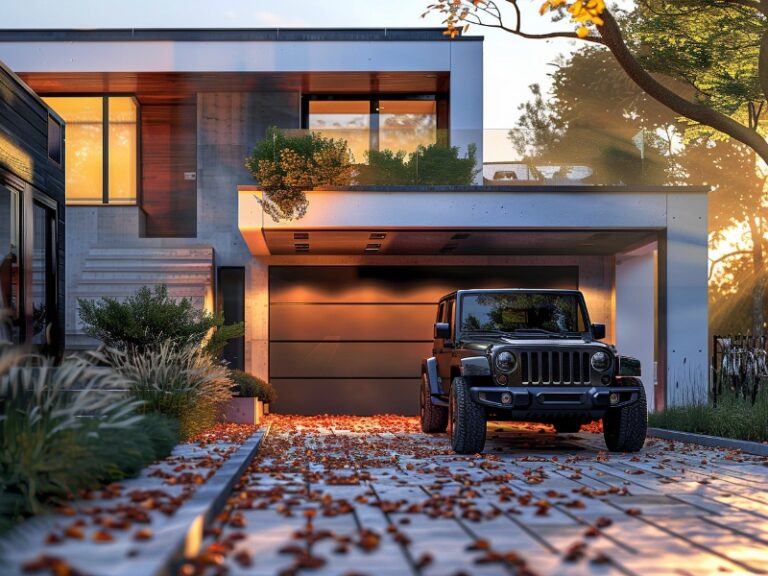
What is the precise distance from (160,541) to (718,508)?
3972mm

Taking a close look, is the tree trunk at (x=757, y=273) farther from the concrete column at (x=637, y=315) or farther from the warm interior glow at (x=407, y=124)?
the warm interior glow at (x=407, y=124)

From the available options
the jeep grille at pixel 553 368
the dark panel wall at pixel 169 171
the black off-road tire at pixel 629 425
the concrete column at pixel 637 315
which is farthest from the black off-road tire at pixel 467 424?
the dark panel wall at pixel 169 171

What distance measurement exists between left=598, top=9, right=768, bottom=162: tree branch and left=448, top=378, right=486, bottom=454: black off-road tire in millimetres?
5583

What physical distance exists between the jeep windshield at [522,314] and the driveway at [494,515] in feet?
6.70

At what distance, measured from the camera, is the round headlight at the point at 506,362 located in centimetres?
1102

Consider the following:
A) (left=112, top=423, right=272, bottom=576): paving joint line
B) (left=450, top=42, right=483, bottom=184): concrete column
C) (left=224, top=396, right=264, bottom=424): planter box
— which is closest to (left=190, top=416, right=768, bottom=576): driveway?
(left=112, top=423, right=272, bottom=576): paving joint line

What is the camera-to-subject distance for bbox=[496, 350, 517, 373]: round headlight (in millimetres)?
11023

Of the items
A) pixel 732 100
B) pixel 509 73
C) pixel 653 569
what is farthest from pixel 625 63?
pixel 509 73

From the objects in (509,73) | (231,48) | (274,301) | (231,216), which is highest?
(509,73)

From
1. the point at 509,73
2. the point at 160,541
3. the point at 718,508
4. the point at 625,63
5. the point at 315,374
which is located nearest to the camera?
the point at 160,541

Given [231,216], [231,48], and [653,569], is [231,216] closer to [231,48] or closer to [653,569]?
[231,48]

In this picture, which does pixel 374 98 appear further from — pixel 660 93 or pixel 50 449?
pixel 50 449

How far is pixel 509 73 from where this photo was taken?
34094 millimetres

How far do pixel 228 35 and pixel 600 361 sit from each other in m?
12.4
